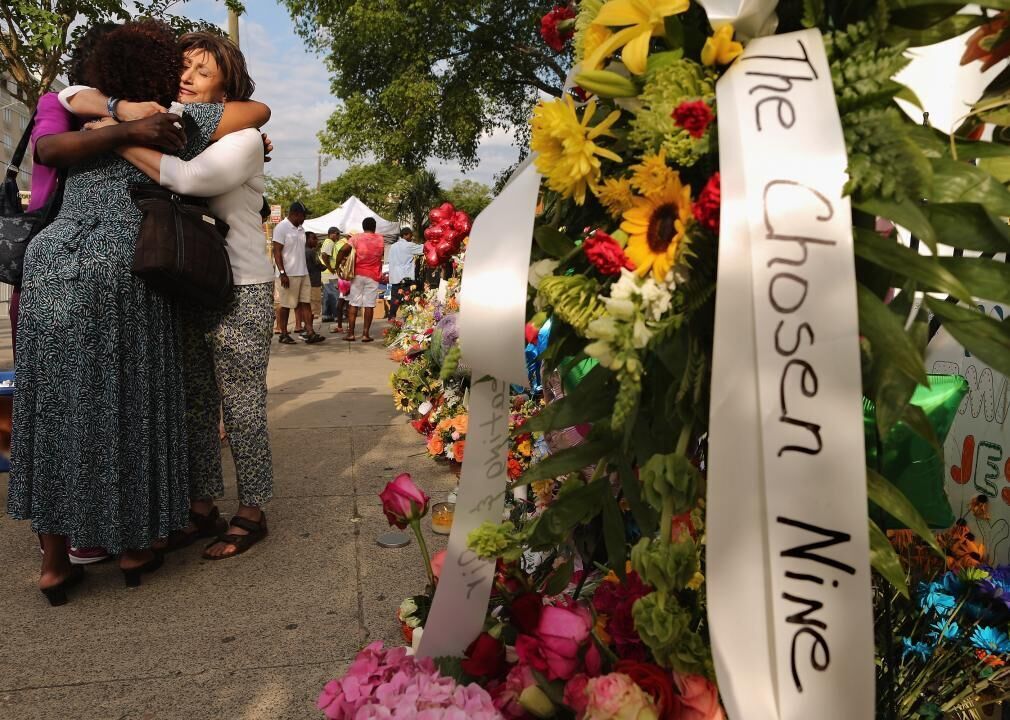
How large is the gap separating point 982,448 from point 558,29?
1512 mm

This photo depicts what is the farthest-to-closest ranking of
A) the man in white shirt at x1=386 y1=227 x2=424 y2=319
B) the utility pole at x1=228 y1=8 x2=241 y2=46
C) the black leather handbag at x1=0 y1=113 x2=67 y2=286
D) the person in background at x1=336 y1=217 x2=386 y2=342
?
the man in white shirt at x1=386 y1=227 x2=424 y2=319, the person in background at x1=336 y1=217 x2=386 y2=342, the utility pole at x1=228 y1=8 x2=241 y2=46, the black leather handbag at x1=0 y1=113 x2=67 y2=286

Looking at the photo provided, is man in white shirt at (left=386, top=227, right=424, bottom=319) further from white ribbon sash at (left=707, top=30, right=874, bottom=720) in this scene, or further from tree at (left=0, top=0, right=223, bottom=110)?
white ribbon sash at (left=707, top=30, right=874, bottom=720)

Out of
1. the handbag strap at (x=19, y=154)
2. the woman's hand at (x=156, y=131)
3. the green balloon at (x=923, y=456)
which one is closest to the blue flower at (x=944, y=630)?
the green balloon at (x=923, y=456)

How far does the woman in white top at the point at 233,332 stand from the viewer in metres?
3.06

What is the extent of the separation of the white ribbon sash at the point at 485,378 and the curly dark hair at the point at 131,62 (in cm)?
210

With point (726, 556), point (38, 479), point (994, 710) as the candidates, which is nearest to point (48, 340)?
point (38, 479)

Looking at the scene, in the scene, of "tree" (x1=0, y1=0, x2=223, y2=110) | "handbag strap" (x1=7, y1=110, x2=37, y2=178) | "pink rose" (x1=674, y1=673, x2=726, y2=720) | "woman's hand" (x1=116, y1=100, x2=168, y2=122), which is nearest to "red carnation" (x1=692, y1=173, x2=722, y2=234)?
"pink rose" (x1=674, y1=673, x2=726, y2=720)

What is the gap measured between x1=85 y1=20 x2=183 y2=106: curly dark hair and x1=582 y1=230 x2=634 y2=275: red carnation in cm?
240

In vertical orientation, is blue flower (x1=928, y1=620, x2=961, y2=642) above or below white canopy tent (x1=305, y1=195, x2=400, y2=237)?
below

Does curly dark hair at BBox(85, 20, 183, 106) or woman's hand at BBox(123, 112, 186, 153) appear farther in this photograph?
curly dark hair at BBox(85, 20, 183, 106)

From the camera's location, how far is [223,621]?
2.69 metres

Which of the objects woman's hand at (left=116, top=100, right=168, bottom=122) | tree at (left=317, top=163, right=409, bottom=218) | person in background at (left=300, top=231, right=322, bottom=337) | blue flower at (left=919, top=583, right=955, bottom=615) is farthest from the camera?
tree at (left=317, top=163, right=409, bottom=218)

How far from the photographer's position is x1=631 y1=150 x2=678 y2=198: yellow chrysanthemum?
1.03m

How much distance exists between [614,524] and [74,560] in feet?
8.19
